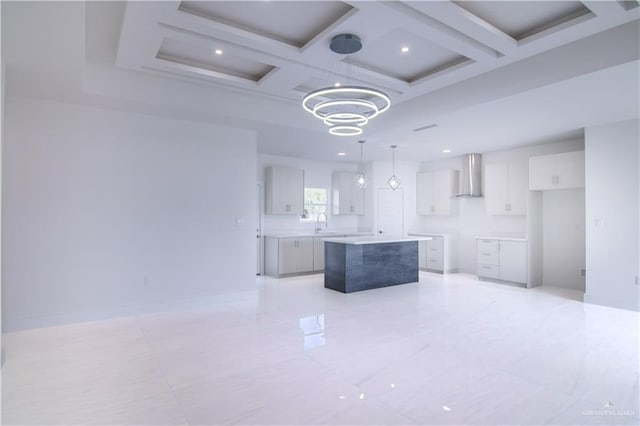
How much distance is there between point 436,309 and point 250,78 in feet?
13.2

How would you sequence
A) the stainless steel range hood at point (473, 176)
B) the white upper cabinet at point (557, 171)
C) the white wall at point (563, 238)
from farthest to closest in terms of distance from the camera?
the stainless steel range hood at point (473, 176)
the white wall at point (563, 238)
the white upper cabinet at point (557, 171)

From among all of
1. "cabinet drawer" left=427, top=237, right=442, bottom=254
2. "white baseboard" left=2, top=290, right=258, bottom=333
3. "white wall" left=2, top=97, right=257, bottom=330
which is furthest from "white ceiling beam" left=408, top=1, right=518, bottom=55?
"cabinet drawer" left=427, top=237, right=442, bottom=254

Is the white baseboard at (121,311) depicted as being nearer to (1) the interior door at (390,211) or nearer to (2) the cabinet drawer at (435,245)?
(1) the interior door at (390,211)

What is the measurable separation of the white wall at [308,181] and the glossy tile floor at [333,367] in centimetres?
342

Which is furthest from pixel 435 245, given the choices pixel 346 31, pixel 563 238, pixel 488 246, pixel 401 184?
pixel 346 31

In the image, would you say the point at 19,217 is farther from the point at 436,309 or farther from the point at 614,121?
the point at 614,121

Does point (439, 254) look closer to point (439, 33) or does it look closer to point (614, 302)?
point (614, 302)

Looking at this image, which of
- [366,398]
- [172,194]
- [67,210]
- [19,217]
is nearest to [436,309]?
[366,398]

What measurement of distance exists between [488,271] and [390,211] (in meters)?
2.72

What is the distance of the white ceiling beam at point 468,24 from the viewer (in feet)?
9.56

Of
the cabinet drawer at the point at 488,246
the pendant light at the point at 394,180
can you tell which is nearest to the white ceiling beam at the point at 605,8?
the pendant light at the point at 394,180

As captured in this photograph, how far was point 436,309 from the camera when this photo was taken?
5121mm

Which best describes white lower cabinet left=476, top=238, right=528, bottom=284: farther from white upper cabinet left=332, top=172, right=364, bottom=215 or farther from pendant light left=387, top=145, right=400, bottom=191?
white upper cabinet left=332, top=172, right=364, bottom=215

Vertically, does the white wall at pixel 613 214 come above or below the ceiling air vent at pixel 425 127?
below
